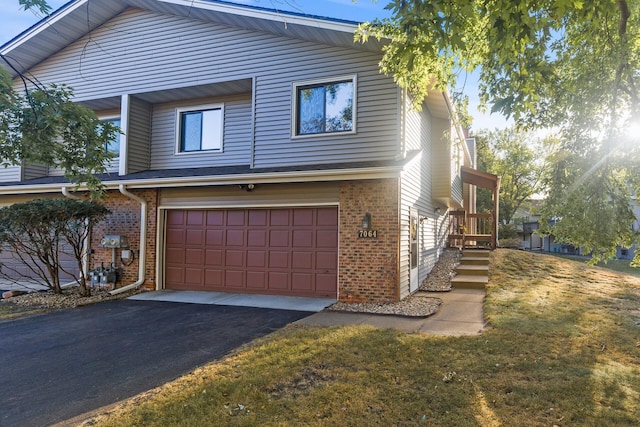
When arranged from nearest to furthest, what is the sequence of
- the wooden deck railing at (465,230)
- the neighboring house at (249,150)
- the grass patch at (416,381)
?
the grass patch at (416,381) < the neighboring house at (249,150) < the wooden deck railing at (465,230)

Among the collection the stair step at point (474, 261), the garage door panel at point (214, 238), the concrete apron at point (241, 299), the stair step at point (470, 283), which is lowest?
the concrete apron at point (241, 299)

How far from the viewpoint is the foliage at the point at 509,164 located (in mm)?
31391

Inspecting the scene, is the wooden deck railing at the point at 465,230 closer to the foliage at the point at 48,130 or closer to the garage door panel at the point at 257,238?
the garage door panel at the point at 257,238

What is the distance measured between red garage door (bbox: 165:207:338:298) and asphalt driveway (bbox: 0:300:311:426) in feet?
5.12

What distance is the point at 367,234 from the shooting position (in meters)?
8.50

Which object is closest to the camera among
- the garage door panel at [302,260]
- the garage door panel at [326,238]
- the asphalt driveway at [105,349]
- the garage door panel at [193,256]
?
the asphalt driveway at [105,349]

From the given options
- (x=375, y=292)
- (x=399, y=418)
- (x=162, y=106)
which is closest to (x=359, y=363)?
(x=399, y=418)

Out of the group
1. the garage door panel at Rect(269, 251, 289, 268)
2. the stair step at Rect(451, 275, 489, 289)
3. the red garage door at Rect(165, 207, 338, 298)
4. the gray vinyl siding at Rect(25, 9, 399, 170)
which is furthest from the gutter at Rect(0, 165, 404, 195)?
the stair step at Rect(451, 275, 489, 289)

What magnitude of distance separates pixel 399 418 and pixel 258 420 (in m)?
1.27

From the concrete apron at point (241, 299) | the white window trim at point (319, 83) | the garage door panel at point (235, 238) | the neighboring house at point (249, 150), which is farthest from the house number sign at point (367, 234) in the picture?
the garage door panel at point (235, 238)

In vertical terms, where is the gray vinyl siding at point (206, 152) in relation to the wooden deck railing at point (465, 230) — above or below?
above

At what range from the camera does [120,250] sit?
10.9 m

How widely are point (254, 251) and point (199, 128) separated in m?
4.23

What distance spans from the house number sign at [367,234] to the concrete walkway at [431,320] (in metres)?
1.74
